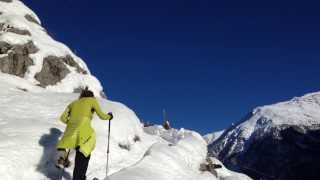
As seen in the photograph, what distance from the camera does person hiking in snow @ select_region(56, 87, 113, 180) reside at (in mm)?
15953

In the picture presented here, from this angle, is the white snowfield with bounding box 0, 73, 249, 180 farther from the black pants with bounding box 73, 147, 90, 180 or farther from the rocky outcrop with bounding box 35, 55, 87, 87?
the rocky outcrop with bounding box 35, 55, 87, 87

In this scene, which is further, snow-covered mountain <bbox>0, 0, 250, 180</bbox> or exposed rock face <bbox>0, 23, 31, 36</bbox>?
exposed rock face <bbox>0, 23, 31, 36</bbox>

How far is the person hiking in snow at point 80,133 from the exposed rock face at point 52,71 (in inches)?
1513

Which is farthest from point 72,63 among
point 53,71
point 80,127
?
point 80,127

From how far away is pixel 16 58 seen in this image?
178 feet

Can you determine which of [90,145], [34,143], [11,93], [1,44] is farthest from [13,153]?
[1,44]

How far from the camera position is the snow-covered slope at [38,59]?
177 ft

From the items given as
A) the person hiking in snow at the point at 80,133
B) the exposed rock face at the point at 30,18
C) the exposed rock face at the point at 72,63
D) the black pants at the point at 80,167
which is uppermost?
the exposed rock face at the point at 30,18

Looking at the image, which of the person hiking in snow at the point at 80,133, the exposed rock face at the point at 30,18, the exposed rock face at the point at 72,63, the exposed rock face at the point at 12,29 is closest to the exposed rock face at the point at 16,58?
the exposed rock face at the point at 12,29

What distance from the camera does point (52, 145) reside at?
1973 cm

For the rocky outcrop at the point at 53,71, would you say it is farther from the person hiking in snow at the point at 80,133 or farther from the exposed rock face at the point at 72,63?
the person hiking in snow at the point at 80,133

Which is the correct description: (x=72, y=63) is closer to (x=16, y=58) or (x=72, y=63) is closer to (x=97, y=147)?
(x=16, y=58)

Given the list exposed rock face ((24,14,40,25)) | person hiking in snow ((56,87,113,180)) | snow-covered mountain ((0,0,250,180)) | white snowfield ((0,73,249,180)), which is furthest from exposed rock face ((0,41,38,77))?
person hiking in snow ((56,87,113,180))

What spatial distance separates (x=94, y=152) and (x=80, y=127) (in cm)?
455
